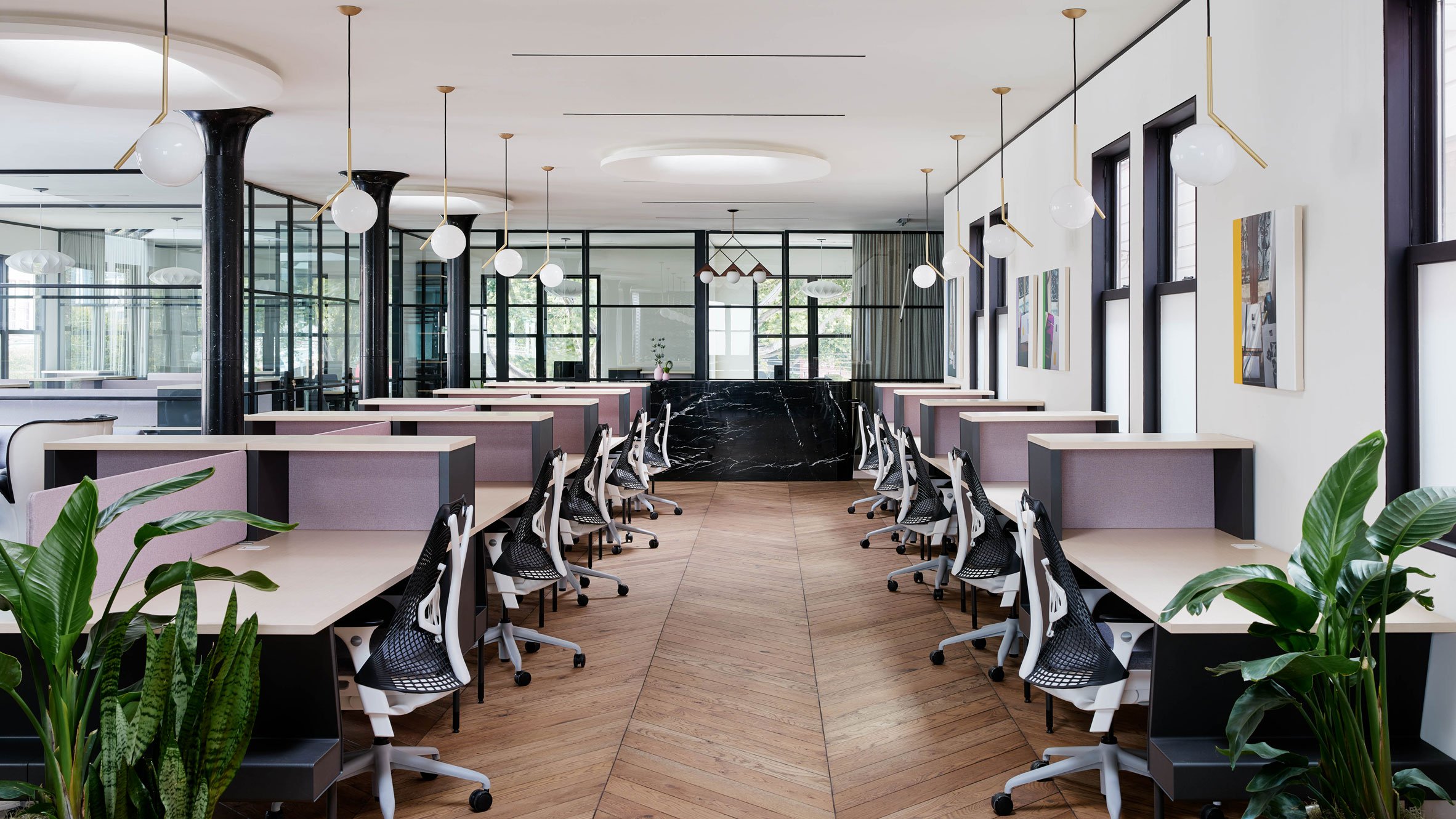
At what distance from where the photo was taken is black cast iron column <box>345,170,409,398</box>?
28.7ft

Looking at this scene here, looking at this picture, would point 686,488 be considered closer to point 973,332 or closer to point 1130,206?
point 973,332

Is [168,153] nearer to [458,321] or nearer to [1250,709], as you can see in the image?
[1250,709]

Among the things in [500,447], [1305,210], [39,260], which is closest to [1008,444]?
[1305,210]

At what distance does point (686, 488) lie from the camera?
9898mm

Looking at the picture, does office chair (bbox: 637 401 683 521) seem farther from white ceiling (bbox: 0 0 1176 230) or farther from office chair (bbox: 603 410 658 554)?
white ceiling (bbox: 0 0 1176 230)

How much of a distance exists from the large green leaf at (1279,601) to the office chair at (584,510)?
346 cm

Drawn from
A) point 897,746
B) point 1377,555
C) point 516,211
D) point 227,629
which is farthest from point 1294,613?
point 516,211

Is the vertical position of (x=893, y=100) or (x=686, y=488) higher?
(x=893, y=100)

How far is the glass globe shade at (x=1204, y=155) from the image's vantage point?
330cm

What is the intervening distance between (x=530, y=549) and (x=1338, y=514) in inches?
115

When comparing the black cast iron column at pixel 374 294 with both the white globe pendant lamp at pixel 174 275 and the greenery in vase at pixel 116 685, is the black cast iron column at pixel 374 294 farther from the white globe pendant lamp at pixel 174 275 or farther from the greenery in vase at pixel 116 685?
the greenery in vase at pixel 116 685

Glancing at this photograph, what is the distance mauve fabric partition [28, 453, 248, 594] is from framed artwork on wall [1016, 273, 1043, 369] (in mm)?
5077

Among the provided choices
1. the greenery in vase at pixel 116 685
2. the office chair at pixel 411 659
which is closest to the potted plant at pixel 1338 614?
the office chair at pixel 411 659

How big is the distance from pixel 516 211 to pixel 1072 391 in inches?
283
